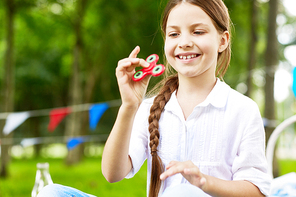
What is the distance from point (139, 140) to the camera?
1299 mm

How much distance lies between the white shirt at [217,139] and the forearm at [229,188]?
3cm

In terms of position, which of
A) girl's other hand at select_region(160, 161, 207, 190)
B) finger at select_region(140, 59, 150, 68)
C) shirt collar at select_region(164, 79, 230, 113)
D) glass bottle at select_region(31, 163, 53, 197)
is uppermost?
Answer: finger at select_region(140, 59, 150, 68)

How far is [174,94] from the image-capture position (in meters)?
1.33

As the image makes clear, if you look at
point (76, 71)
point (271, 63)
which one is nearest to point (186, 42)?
point (271, 63)

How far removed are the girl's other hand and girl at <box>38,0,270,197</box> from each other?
12cm

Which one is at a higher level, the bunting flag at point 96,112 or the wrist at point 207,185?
the bunting flag at point 96,112

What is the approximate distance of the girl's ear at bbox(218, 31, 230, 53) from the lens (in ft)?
4.12

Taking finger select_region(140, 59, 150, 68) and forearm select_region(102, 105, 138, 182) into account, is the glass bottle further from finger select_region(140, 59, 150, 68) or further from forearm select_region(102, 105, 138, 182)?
finger select_region(140, 59, 150, 68)

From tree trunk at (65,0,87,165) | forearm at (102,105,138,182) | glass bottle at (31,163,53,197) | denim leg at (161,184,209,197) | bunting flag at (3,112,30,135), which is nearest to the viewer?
denim leg at (161,184,209,197)

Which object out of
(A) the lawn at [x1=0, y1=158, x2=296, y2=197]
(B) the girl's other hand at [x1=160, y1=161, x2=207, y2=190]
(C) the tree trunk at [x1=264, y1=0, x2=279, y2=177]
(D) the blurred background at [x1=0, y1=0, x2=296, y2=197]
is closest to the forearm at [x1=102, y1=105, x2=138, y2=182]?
(B) the girl's other hand at [x1=160, y1=161, x2=207, y2=190]

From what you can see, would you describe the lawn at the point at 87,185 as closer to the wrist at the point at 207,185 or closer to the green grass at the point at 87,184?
the green grass at the point at 87,184

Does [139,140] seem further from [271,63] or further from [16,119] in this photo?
[271,63]

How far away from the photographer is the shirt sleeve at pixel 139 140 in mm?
1250

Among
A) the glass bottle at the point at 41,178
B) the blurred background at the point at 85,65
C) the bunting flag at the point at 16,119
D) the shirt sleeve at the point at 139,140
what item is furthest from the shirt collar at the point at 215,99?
the bunting flag at the point at 16,119
